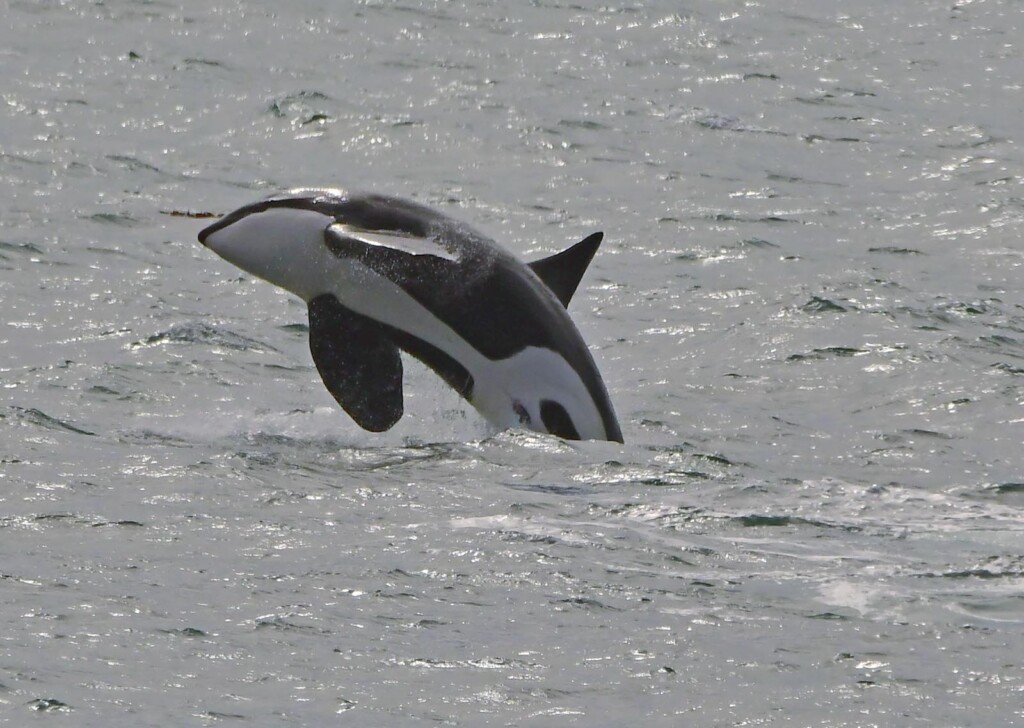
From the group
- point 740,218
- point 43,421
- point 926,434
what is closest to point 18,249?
point 43,421

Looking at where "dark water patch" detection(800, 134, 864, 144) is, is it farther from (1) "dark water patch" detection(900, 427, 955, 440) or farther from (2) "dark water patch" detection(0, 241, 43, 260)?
(1) "dark water patch" detection(900, 427, 955, 440)

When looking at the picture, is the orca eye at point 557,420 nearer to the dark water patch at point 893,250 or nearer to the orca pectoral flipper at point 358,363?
the orca pectoral flipper at point 358,363

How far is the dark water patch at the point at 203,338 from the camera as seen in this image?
13.8 meters

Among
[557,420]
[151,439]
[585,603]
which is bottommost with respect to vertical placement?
[585,603]

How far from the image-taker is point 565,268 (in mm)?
11391

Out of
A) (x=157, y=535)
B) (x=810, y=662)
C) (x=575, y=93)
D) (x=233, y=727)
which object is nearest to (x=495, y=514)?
(x=157, y=535)

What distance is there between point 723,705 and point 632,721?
39 cm

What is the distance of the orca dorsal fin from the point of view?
11383 millimetres

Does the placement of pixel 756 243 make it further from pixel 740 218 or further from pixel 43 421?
pixel 43 421

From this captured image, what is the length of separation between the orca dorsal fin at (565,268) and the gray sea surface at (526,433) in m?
0.97

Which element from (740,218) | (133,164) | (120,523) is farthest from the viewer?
(133,164)

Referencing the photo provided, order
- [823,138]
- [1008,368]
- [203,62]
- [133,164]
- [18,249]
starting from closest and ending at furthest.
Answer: [1008,368]
[18,249]
[133,164]
[823,138]
[203,62]

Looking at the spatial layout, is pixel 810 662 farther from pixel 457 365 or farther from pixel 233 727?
pixel 457 365

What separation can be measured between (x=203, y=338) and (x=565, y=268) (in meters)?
3.75
